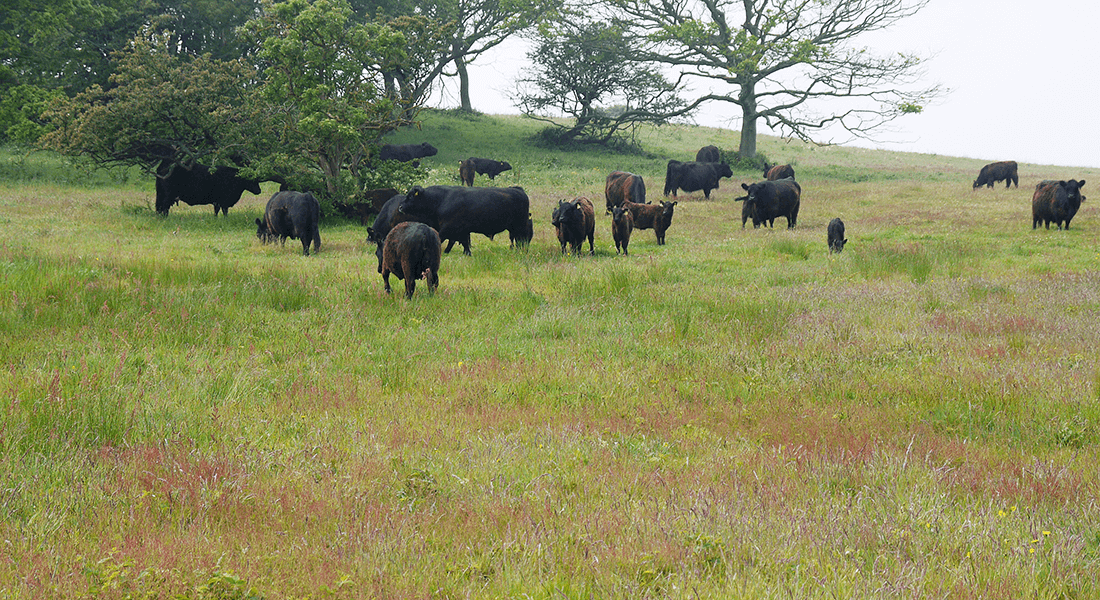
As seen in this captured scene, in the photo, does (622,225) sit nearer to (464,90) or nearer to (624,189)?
(624,189)

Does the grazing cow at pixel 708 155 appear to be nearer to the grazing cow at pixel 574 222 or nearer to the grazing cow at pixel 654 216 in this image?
the grazing cow at pixel 654 216

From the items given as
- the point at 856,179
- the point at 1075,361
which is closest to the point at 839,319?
the point at 1075,361

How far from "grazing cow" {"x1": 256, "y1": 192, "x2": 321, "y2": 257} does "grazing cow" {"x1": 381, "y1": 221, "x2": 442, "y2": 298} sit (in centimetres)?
546

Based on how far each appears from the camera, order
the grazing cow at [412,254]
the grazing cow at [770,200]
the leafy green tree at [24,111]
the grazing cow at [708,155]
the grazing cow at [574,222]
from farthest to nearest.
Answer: the grazing cow at [708,155], the leafy green tree at [24,111], the grazing cow at [770,200], the grazing cow at [574,222], the grazing cow at [412,254]

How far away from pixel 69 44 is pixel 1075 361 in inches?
1643

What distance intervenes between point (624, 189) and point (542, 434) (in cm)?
1884

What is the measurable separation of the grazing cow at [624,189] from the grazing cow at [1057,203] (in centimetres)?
1097

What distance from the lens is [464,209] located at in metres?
15.5

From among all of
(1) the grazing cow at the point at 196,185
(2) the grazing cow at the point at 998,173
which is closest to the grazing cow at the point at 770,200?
(1) the grazing cow at the point at 196,185

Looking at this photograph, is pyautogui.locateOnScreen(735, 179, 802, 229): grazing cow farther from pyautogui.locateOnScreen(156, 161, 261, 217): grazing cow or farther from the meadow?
pyautogui.locateOnScreen(156, 161, 261, 217): grazing cow

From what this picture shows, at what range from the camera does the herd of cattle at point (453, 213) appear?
1034 cm

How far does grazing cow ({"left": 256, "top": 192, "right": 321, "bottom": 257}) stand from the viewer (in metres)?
15.3

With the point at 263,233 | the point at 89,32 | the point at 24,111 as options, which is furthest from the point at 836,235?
the point at 89,32

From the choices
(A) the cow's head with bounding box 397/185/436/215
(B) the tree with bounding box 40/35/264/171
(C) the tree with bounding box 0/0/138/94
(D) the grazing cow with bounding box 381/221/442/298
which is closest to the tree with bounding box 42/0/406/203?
(B) the tree with bounding box 40/35/264/171
